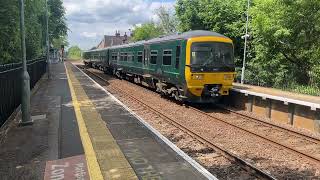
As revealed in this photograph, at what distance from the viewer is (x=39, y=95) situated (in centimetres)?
1955

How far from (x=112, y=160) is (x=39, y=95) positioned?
12538mm

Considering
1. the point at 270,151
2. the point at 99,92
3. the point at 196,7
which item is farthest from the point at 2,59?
the point at 196,7

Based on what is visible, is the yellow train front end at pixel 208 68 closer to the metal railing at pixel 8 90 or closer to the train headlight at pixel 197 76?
the train headlight at pixel 197 76

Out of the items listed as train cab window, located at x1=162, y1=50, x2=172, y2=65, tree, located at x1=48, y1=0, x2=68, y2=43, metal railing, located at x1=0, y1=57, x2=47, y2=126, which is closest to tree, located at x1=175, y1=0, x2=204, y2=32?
train cab window, located at x1=162, y1=50, x2=172, y2=65

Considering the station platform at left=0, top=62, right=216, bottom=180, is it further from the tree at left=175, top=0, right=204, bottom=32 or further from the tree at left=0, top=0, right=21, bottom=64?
the tree at left=175, top=0, right=204, bottom=32

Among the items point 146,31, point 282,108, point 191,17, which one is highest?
point 146,31

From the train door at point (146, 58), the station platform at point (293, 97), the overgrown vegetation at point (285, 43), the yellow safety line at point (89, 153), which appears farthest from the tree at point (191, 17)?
the yellow safety line at point (89, 153)

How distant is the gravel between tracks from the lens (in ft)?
26.9

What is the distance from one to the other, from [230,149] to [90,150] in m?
3.49

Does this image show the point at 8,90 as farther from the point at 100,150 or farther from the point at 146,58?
the point at 146,58

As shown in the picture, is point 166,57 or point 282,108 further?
point 166,57

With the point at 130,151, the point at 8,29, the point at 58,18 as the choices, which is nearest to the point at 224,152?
the point at 130,151

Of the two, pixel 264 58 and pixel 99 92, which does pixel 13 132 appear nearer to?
pixel 99 92

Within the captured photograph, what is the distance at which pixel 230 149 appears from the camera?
9.89 m
